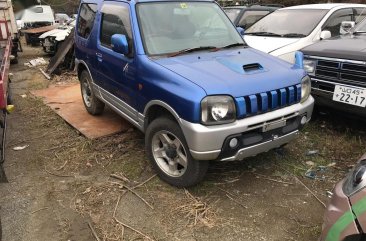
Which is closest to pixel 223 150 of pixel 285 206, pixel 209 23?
pixel 285 206

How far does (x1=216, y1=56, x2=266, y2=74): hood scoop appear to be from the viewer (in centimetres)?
357

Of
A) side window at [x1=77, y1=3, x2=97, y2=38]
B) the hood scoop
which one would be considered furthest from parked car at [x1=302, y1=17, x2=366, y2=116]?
side window at [x1=77, y1=3, x2=97, y2=38]

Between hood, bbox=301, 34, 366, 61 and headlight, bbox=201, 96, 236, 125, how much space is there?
2.07m

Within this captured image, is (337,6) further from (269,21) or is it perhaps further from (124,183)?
(124,183)

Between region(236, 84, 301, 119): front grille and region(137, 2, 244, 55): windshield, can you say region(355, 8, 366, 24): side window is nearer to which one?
region(137, 2, 244, 55): windshield

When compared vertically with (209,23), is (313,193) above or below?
below

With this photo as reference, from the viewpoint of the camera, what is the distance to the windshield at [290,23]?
6.21 meters

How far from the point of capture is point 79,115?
19.7 feet

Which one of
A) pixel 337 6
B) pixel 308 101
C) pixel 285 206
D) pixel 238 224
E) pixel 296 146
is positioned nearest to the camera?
pixel 238 224

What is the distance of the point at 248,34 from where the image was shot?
22.4 feet

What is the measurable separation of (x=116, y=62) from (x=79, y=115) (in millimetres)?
1960

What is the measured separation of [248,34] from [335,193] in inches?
196

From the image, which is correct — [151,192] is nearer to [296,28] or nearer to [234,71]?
[234,71]

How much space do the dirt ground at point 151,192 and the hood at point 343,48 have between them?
1102 millimetres
